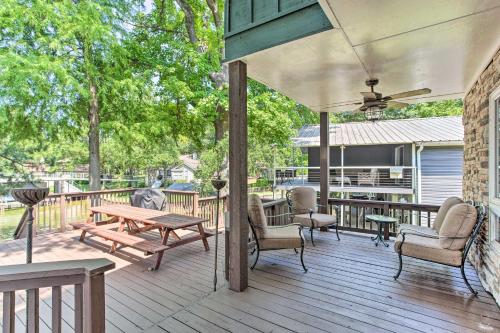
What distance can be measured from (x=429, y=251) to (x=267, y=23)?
11.1 feet

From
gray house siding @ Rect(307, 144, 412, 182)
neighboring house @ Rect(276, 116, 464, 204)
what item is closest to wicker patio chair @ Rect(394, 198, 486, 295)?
neighboring house @ Rect(276, 116, 464, 204)

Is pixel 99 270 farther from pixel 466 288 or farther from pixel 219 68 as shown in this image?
pixel 219 68

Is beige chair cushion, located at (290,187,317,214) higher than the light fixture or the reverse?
the reverse

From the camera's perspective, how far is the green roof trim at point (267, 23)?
261 cm

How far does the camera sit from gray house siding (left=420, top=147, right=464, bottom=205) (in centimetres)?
1016

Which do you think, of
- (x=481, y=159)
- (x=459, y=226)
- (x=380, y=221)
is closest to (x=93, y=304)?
(x=459, y=226)

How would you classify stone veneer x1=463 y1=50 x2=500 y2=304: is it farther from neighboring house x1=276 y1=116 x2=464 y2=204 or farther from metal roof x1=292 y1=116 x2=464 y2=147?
metal roof x1=292 y1=116 x2=464 y2=147

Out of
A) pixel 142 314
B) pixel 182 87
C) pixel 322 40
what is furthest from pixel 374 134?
pixel 142 314

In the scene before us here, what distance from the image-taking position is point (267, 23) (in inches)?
115

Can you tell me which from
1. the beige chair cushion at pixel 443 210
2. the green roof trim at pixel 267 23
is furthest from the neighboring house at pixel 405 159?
the green roof trim at pixel 267 23

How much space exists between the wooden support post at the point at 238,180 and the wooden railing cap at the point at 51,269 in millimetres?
1748

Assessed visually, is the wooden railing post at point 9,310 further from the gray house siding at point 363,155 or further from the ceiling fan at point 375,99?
the gray house siding at point 363,155

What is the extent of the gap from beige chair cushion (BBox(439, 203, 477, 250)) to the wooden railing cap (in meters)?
3.67

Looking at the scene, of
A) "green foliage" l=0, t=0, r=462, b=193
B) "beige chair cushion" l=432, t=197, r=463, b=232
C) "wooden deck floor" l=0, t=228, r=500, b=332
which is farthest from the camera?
"green foliage" l=0, t=0, r=462, b=193
